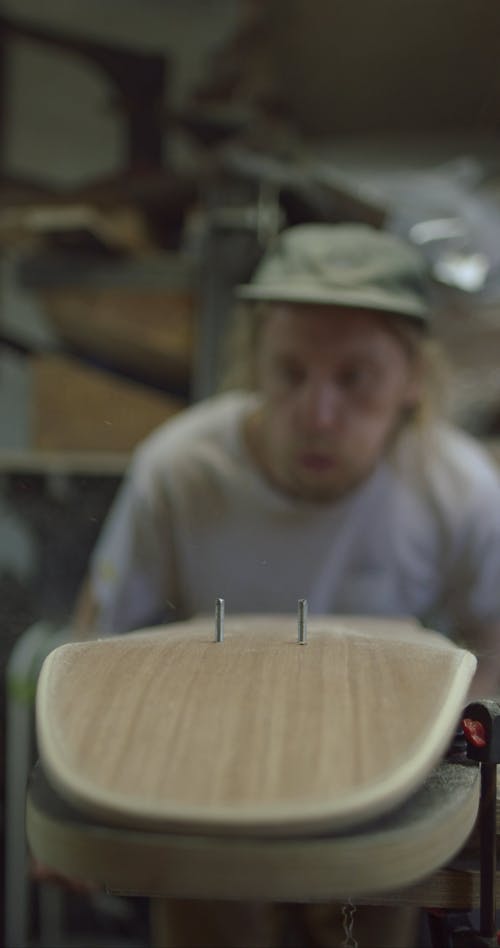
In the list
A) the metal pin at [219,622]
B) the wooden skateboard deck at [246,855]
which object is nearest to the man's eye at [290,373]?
the metal pin at [219,622]

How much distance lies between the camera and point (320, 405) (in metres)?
0.58

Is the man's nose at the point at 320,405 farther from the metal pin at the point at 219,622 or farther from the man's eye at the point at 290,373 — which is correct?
the metal pin at the point at 219,622

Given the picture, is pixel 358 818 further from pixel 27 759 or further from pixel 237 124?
pixel 237 124

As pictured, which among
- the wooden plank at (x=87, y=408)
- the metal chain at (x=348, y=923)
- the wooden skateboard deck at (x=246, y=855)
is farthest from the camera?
the wooden plank at (x=87, y=408)

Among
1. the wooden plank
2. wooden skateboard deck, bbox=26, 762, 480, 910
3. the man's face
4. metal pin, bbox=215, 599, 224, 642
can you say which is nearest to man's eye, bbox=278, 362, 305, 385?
the man's face

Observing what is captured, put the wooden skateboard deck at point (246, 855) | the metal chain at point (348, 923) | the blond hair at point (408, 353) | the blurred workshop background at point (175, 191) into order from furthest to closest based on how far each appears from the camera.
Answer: the blurred workshop background at point (175, 191) < the blond hair at point (408, 353) < the metal chain at point (348, 923) < the wooden skateboard deck at point (246, 855)

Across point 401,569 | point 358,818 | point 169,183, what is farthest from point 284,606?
point 169,183

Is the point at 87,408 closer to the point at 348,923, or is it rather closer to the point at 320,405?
the point at 320,405

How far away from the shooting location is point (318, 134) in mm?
1262

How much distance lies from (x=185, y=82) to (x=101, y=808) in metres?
1.17

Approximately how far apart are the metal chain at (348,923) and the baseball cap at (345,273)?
37cm

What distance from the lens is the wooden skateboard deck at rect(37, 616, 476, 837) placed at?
0.26 m

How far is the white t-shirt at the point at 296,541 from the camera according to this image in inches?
25.0

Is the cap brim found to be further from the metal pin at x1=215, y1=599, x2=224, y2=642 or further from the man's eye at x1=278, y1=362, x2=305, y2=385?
the metal pin at x1=215, y1=599, x2=224, y2=642
